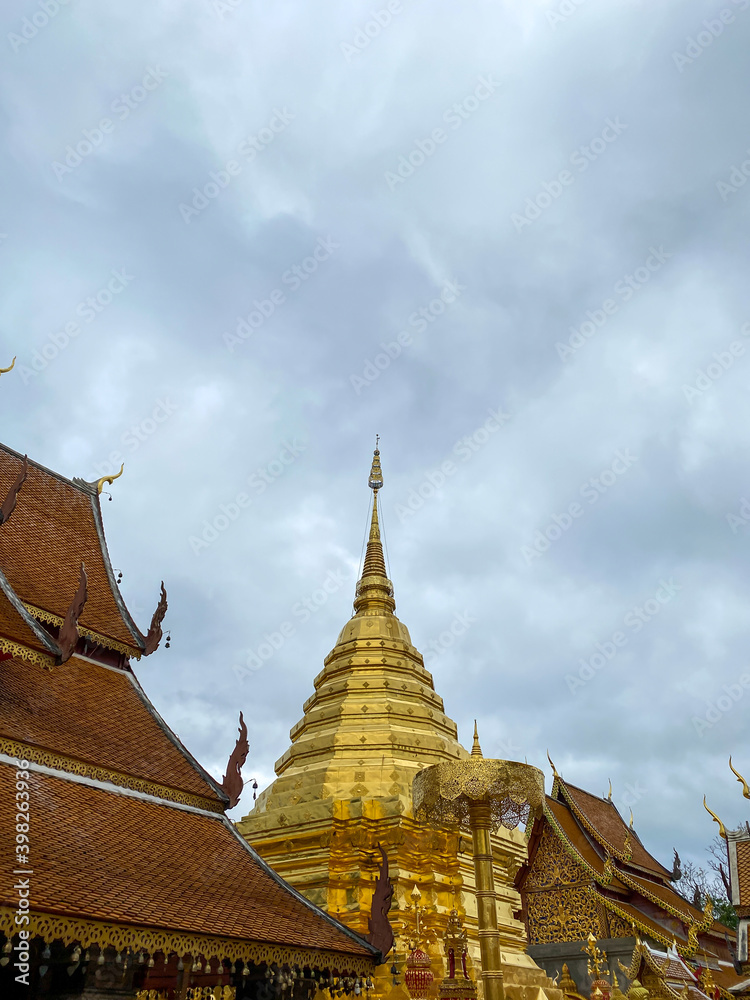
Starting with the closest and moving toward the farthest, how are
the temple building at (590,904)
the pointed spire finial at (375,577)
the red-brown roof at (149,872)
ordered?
the red-brown roof at (149,872), the temple building at (590,904), the pointed spire finial at (375,577)

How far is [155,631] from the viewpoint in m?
11.3

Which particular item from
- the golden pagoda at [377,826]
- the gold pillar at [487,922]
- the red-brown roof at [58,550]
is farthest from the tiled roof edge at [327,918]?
the red-brown roof at [58,550]

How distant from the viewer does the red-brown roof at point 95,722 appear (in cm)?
830

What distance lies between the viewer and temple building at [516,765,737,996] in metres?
16.3

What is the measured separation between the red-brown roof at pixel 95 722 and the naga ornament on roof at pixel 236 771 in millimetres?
311

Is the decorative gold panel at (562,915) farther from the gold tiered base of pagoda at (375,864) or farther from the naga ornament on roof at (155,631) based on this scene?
the naga ornament on roof at (155,631)

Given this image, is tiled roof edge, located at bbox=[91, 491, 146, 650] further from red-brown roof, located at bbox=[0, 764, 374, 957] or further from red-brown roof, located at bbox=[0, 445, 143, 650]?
red-brown roof, located at bbox=[0, 764, 374, 957]

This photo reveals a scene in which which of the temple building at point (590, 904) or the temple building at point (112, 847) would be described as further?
the temple building at point (590, 904)

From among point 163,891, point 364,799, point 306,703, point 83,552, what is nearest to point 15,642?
point 163,891

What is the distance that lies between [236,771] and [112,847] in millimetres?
2860

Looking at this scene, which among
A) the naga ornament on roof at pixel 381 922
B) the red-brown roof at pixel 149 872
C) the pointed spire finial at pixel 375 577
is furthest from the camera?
the pointed spire finial at pixel 375 577

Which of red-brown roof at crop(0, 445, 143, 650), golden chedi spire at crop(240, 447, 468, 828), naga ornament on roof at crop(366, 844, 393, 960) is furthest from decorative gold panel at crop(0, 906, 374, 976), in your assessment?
golden chedi spire at crop(240, 447, 468, 828)

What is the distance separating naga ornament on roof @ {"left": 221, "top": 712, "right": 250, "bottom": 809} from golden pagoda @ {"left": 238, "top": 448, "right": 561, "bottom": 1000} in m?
3.50

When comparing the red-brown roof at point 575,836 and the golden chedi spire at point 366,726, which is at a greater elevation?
the golden chedi spire at point 366,726
